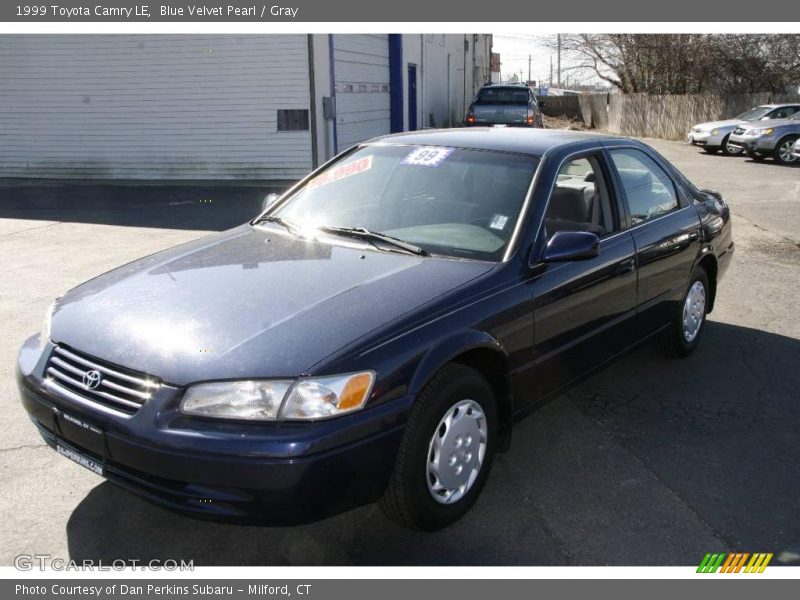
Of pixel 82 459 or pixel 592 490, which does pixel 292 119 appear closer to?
pixel 592 490

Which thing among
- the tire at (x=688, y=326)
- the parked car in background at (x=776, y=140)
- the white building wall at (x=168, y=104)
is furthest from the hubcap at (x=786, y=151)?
the tire at (x=688, y=326)

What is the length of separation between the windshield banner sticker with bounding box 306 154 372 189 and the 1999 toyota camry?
2cm

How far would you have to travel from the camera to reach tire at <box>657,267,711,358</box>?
206 inches

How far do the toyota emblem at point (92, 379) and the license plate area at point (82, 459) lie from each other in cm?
28

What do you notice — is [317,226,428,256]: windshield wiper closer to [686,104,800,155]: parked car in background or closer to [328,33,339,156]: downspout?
[328,33,339,156]: downspout

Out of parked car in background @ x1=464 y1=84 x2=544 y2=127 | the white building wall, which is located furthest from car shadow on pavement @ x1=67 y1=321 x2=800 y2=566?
parked car in background @ x1=464 y1=84 x2=544 y2=127

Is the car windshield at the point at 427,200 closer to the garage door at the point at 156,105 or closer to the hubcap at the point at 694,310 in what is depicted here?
the hubcap at the point at 694,310

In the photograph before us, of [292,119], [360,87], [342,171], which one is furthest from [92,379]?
[360,87]

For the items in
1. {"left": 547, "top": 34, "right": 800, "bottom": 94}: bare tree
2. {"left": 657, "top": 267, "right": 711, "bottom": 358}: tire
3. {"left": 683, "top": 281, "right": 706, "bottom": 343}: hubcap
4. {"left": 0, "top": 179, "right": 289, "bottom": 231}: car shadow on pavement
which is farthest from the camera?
{"left": 547, "top": 34, "right": 800, "bottom": 94}: bare tree

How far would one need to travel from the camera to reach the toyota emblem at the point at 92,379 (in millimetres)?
2943

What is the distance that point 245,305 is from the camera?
10.4ft

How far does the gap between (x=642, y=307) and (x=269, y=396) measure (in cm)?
277

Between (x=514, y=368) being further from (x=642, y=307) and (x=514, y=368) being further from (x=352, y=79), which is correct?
(x=352, y=79)

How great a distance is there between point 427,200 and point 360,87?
44.4 ft
